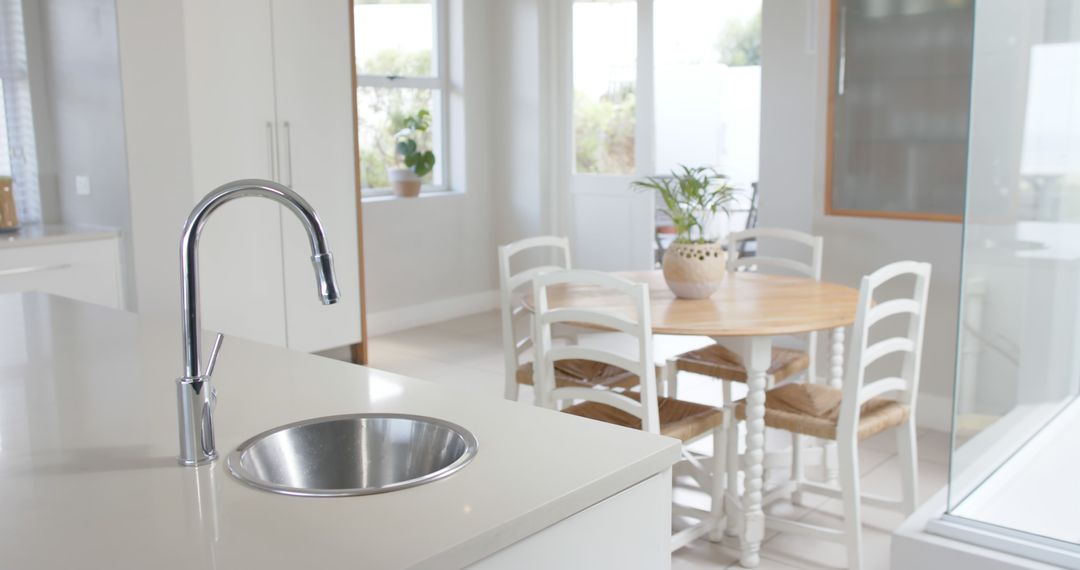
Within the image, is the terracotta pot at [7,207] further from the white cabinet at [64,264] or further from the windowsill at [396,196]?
the windowsill at [396,196]

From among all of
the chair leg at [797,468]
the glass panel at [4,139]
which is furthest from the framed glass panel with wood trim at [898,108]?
the glass panel at [4,139]

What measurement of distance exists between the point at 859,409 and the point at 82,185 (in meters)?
3.34

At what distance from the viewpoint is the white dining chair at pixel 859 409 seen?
259 centimetres

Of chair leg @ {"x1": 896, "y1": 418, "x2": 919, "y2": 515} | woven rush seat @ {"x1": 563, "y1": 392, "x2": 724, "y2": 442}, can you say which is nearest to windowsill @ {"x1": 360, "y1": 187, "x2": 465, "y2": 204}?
woven rush seat @ {"x1": 563, "y1": 392, "x2": 724, "y2": 442}

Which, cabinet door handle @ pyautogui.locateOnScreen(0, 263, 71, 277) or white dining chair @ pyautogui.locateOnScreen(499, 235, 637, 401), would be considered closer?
white dining chair @ pyautogui.locateOnScreen(499, 235, 637, 401)

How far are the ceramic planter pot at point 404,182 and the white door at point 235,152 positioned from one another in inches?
52.8

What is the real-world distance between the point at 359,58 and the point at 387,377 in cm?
450

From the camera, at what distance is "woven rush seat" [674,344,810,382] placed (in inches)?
127

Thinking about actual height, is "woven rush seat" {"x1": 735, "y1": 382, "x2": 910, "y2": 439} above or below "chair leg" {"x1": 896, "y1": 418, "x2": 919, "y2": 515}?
above

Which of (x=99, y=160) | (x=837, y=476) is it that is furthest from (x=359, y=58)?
(x=837, y=476)

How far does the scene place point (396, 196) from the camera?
5.94 metres

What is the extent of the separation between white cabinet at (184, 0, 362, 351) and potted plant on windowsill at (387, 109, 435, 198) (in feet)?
3.26

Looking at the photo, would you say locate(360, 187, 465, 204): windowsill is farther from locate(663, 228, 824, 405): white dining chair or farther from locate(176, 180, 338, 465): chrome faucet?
locate(176, 180, 338, 465): chrome faucet

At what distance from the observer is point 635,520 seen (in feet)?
4.19
